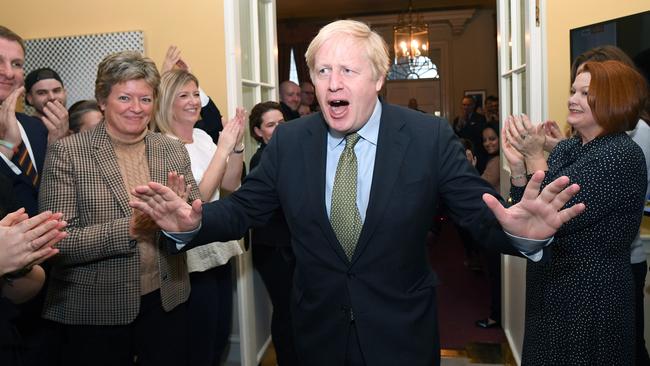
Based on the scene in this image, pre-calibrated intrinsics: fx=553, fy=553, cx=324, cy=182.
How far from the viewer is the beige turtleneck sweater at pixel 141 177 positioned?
2.07 m

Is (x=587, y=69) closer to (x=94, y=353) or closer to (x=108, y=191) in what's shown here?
(x=108, y=191)

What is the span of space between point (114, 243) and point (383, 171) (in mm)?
976

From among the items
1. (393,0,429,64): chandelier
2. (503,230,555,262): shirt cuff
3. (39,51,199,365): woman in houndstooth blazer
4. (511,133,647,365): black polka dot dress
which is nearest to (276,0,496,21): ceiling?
(393,0,429,64): chandelier

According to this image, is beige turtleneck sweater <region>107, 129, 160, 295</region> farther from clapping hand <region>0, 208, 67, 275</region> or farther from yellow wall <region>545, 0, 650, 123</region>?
yellow wall <region>545, 0, 650, 123</region>

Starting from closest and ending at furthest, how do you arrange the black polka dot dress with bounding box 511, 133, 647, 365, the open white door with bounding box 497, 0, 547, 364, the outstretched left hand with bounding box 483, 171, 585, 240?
the outstretched left hand with bounding box 483, 171, 585, 240 → the black polka dot dress with bounding box 511, 133, 647, 365 → the open white door with bounding box 497, 0, 547, 364

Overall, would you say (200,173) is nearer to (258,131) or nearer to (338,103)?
(258,131)

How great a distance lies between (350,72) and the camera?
158 centimetres

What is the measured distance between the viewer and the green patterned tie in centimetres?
157

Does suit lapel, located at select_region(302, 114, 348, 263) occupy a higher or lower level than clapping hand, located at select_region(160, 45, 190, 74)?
lower

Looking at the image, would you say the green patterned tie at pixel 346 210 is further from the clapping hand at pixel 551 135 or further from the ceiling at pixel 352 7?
the ceiling at pixel 352 7

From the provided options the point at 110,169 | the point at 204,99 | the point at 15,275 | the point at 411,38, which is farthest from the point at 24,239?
the point at 411,38

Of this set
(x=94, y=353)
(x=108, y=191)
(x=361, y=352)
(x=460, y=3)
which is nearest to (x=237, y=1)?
(x=108, y=191)

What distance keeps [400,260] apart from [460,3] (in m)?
8.47

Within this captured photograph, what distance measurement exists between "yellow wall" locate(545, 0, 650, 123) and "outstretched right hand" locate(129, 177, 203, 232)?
219cm
